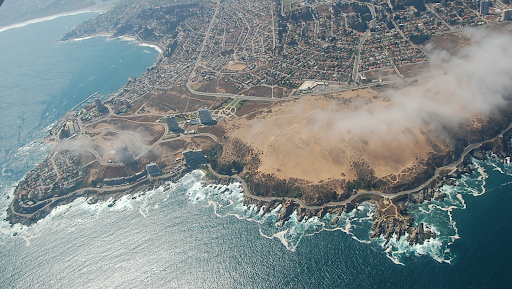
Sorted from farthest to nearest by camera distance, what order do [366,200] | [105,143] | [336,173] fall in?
[105,143], [336,173], [366,200]

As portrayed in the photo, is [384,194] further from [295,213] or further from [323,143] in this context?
[323,143]

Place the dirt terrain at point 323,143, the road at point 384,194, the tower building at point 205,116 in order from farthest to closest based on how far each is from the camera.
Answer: the tower building at point 205,116 < the dirt terrain at point 323,143 < the road at point 384,194

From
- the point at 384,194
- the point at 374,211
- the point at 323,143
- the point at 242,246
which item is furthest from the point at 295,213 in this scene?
the point at 323,143

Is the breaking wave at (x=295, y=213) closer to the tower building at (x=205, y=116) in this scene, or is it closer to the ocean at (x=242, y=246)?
the ocean at (x=242, y=246)

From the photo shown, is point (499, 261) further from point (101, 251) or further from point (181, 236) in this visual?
point (101, 251)

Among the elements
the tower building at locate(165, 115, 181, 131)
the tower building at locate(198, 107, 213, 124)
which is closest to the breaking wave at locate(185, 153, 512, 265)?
the tower building at locate(198, 107, 213, 124)

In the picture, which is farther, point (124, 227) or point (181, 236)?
point (124, 227)

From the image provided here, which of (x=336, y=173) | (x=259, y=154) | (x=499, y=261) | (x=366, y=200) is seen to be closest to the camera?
(x=499, y=261)

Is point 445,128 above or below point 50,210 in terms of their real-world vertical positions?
above

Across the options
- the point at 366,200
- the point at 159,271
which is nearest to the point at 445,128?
the point at 366,200

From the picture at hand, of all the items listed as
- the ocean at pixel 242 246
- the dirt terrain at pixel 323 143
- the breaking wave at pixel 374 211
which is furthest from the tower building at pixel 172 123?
the breaking wave at pixel 374 211
